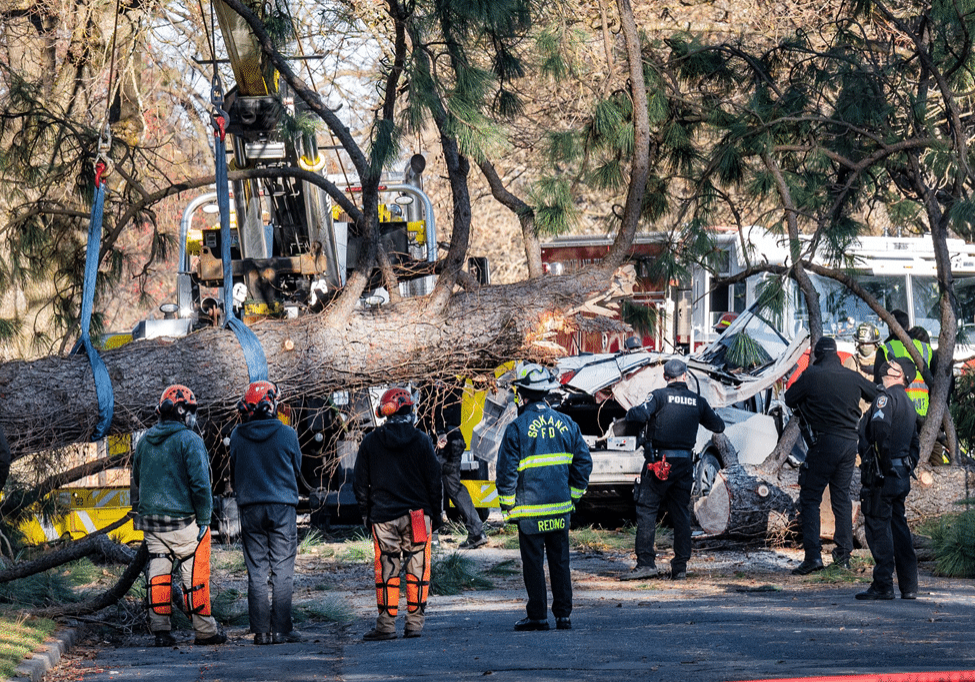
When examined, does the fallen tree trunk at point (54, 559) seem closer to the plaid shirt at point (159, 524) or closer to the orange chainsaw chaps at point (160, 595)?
the plaid shirt at point (159, 524)

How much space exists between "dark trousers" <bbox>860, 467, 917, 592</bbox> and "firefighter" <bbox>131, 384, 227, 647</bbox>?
14.4 ft

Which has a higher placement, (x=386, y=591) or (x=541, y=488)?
(x=541, y=488)

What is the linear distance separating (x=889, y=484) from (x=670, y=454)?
2.20 metres

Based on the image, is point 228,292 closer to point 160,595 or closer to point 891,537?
point 160,595

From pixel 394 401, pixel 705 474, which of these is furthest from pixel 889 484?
pixel 705 474

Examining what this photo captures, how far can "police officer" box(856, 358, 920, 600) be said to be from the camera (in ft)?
27.6

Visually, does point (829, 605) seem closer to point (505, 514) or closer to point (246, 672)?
point (505, 514)

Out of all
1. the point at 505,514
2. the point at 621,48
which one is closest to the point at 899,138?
the point at 621,48

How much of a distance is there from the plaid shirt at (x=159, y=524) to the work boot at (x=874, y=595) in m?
4.54

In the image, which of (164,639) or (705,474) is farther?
(705,474)

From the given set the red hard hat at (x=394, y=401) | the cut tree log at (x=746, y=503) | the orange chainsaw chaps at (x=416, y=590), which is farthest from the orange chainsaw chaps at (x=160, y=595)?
the cut tree log at (x=746, y=503)

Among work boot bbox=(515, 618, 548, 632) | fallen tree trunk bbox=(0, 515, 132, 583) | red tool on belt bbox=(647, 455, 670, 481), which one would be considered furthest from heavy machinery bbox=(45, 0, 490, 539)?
red tool on belt bbox=(647, 455, 670, 481)

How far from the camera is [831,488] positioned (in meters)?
9.99

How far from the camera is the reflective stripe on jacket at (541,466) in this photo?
7.81 meters
